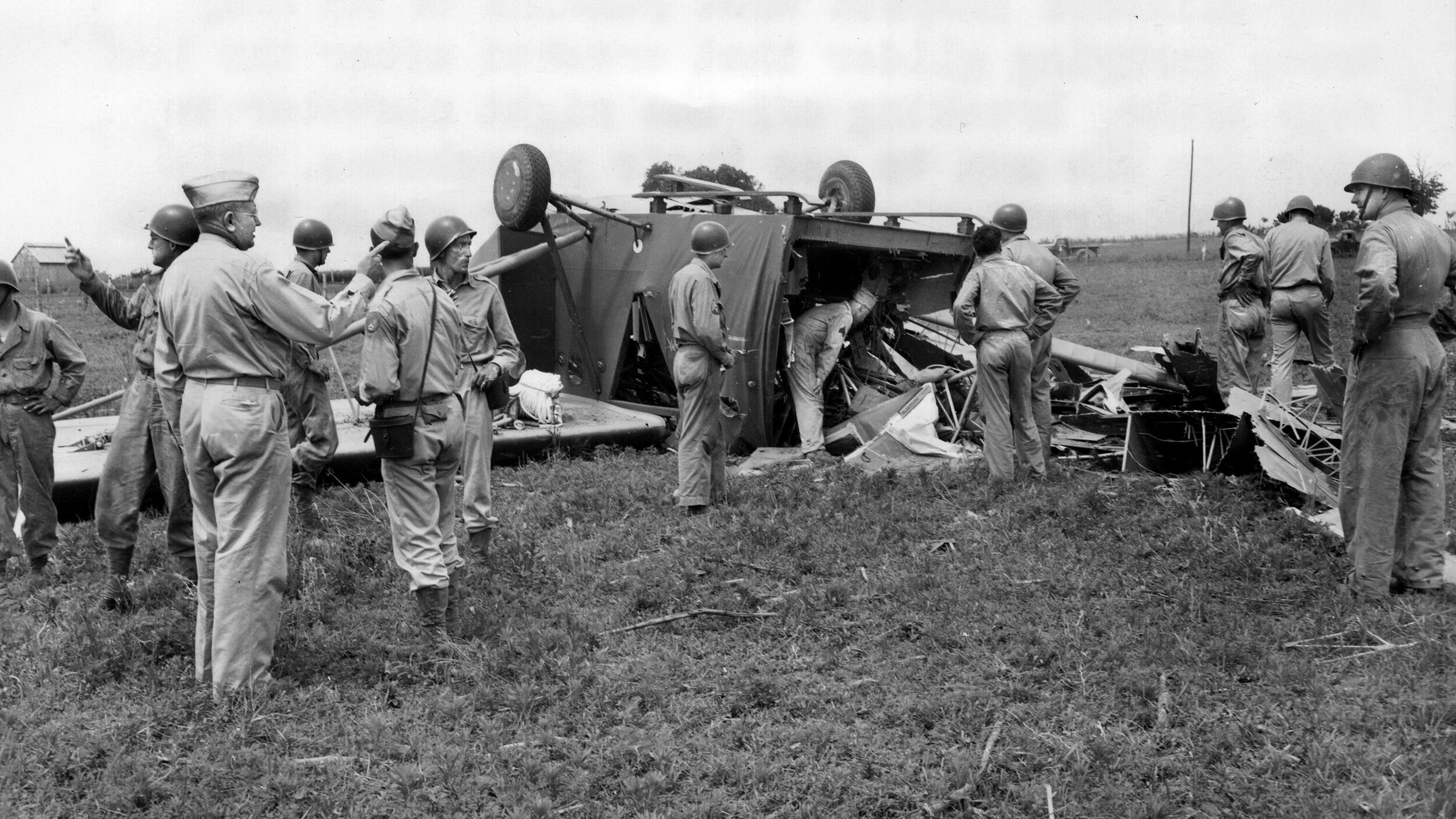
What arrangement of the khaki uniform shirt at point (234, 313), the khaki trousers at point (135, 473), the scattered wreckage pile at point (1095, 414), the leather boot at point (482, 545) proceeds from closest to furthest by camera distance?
1. the khaki uniform shirt at point (234, 313)
2. the khaki trousers at point (135, 473)
3. the leather boot at point (482, 545)
4. the scattered wreckage pile at point (1095, 414)

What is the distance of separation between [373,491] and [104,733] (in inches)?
160

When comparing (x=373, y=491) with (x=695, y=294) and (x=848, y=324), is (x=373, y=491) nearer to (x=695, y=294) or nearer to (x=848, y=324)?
(x=695, y=294)

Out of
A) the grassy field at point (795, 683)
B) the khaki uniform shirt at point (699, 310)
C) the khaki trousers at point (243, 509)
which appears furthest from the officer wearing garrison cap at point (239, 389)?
the khaki uniform shirt at point (699, 310)

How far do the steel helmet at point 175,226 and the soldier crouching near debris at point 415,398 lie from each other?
3.59ft

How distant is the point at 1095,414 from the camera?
934 cm

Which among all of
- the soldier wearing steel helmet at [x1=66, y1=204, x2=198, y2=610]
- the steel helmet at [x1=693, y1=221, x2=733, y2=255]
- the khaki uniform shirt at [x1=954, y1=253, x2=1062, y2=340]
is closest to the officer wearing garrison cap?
the soldier wearing steel helmet at [x1=66, y1=204, x2=198, y2=610]

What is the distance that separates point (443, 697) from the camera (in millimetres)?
4566

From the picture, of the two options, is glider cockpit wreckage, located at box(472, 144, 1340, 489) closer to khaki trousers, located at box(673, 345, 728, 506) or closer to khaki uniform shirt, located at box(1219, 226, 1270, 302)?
khaki uniform shirt, located at box(1219, 226, 1270, 302)

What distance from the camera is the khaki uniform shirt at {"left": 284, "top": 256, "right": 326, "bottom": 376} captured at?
271 inches

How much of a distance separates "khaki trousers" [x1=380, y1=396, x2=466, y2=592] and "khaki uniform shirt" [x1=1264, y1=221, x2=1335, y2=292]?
8172mm

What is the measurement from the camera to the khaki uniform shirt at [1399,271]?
5.25 metres

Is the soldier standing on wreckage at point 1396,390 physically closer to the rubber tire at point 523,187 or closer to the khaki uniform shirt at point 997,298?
the khaki uniform shirt at point 997,298

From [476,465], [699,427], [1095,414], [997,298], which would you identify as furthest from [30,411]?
[1095,414]

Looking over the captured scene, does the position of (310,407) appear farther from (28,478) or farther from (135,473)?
(28,478)
